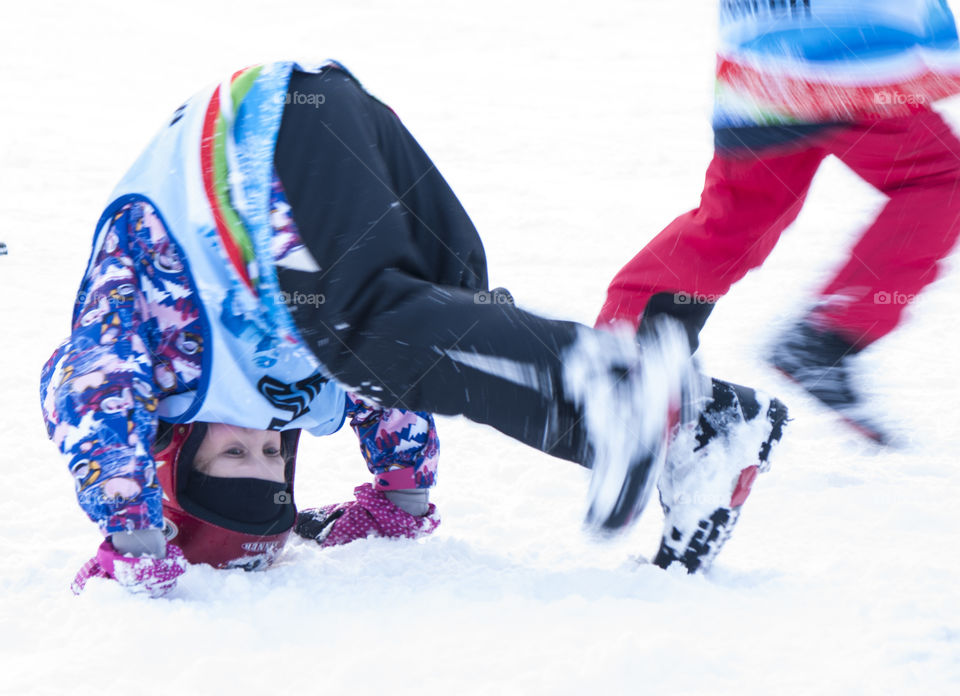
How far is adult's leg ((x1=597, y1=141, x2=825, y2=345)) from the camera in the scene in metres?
1.33

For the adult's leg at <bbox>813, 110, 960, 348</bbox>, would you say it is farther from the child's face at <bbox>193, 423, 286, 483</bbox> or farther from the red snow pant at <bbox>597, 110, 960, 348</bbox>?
the child's face at <bbox>193, 423, 286, 483</bbox>

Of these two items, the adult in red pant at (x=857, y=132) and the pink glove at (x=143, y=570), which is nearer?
the pink glove at (x=143, y=570)

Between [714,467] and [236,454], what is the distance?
0.54 m

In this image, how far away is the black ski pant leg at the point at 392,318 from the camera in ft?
2.88

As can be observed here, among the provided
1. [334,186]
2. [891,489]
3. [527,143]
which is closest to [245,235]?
[334,186]

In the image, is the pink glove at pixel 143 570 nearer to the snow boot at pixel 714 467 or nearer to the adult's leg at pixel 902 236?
the snow boot at pixel 714 467

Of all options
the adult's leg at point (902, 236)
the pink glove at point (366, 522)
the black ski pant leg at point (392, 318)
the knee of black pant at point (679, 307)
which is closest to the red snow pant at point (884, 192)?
the adult's leg at point (902, 236)

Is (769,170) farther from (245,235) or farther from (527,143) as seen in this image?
(527,143)

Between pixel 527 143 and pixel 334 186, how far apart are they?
304 centimetres

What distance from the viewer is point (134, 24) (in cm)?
582

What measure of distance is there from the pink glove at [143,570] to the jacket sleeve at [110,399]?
0.10 ft

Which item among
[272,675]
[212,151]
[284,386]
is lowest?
[272,675]

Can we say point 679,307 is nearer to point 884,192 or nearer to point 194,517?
point 884,192

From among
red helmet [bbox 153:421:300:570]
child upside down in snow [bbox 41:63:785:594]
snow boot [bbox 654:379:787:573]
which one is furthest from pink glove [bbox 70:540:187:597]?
snow boot [bbox 654:379:787:573]
